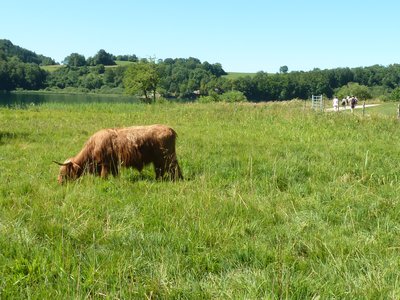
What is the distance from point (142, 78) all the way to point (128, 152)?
66.6 metres

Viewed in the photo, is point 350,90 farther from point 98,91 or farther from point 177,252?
point 177,252

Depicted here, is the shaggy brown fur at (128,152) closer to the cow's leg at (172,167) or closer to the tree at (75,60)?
the cow's leg at (172,167)

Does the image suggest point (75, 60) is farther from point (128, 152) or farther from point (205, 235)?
point (205, 235)

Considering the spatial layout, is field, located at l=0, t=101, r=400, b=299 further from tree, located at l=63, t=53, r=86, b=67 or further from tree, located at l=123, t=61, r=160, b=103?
tree, located at l=63, t=53, r=86, b=67

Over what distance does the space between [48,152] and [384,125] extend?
46.3 feet

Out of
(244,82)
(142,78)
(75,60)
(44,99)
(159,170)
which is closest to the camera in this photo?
(159,170)

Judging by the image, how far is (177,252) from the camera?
382cm

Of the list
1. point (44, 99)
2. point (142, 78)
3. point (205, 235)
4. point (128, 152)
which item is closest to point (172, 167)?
point (128, 152)

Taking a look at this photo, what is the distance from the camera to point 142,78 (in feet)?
237

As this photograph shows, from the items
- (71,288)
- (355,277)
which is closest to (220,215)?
(355,277)

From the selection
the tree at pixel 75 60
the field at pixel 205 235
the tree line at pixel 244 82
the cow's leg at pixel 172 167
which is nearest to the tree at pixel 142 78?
the tree line at pixel 244 82

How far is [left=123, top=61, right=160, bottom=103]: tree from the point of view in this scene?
7275 cm

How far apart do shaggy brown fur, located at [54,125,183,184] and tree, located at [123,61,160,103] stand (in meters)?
64.5

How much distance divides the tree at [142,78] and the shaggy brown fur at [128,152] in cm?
6447
